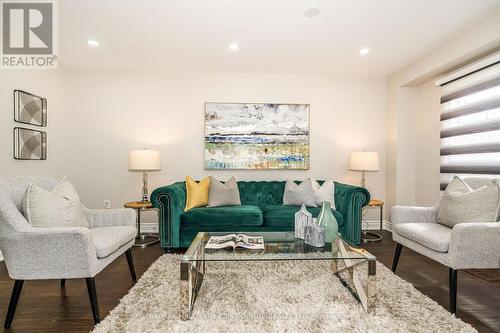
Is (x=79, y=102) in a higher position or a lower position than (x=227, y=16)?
lower

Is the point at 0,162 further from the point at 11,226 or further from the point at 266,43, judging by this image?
the point at 266,43

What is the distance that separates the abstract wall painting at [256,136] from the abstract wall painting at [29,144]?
2.07 metres

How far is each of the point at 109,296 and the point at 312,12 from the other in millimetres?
2948

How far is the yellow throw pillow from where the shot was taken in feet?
11.3

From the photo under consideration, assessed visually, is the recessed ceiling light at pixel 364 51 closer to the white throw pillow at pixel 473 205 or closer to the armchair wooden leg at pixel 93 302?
the white throw pillow at pixel 473 205

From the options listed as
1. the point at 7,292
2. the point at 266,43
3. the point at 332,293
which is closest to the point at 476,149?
the point at 332,293

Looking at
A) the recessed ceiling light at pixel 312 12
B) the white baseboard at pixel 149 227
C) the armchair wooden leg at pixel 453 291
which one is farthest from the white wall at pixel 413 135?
the white baseboard at pixel 149 227

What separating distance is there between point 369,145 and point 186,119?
2831 millimetres

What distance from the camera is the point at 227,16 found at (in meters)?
2.67

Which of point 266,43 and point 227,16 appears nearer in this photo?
point 227,16

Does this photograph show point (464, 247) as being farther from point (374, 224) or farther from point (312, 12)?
point (374, 224)

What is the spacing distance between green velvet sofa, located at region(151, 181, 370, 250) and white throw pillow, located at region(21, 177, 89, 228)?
3.28ft

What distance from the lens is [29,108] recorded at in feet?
10.8

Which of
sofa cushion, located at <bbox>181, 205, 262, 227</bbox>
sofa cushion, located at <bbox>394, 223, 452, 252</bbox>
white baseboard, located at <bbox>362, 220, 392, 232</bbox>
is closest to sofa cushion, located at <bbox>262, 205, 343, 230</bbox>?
sofa cushion, located at <bbox>181, 205, 262, 227</bbox>
